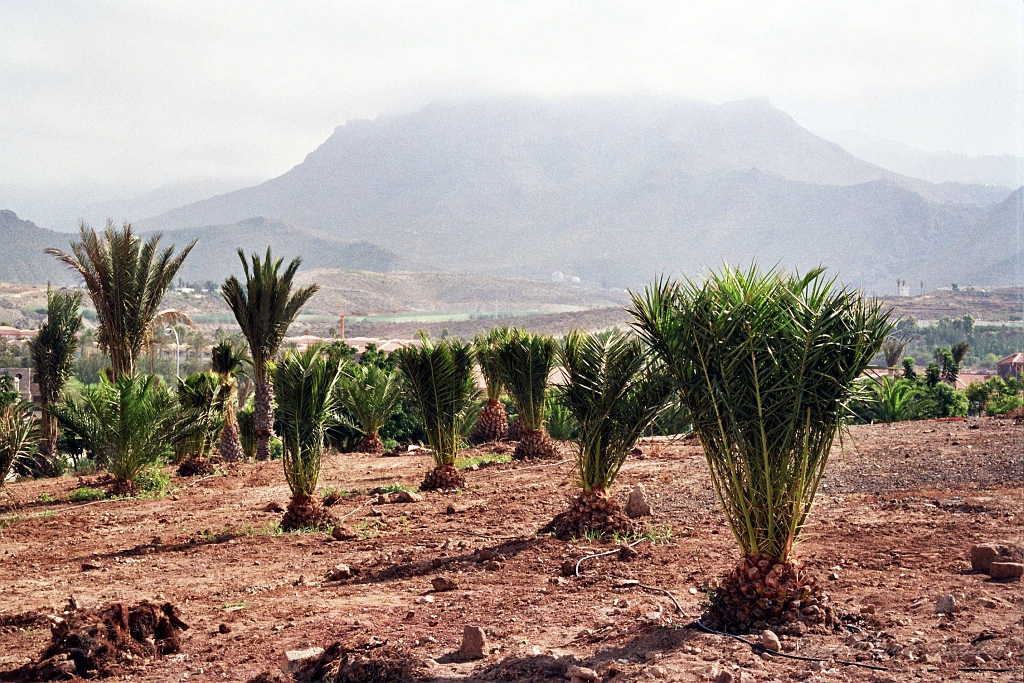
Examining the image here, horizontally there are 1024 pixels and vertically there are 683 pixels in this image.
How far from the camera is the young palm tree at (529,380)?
15328mm

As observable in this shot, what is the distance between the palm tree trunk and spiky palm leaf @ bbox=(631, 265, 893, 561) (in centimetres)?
1604

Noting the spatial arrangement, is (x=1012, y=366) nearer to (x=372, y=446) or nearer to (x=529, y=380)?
(x=372, y=446)

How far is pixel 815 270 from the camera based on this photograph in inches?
222

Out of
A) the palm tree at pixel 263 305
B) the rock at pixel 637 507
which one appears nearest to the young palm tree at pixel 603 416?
the rock at pixel 637 507

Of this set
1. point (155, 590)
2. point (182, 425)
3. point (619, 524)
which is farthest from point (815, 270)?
point (182, 425)

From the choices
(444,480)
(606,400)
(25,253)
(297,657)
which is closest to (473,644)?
(297,657)

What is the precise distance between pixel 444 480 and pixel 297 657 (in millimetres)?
7333

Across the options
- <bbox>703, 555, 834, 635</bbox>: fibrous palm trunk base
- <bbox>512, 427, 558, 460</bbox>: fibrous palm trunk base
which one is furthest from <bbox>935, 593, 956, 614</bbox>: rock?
<bbox>512, 427, 558, 460</bbox>: fibrous palm trunk base

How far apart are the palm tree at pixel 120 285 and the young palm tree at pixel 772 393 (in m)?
13.9

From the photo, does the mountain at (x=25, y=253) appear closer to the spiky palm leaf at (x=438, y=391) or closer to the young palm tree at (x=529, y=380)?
the young palm tree at (x=529, y=380)

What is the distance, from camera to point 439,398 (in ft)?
41.8

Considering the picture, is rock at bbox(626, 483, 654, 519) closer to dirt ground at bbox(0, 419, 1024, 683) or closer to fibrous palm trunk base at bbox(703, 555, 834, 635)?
dirt ground at bbox(0, 419, 1024, 683)

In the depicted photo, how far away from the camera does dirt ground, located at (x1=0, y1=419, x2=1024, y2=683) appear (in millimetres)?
5309

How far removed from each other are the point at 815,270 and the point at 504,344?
1028 cm
